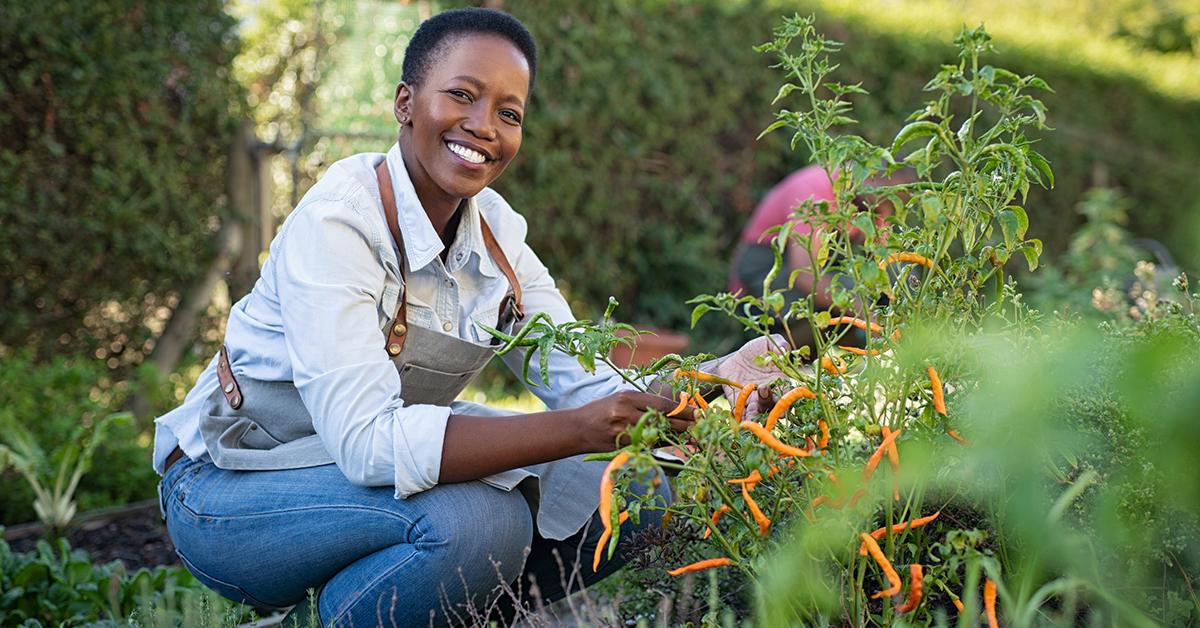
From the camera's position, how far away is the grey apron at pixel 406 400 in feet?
7.32

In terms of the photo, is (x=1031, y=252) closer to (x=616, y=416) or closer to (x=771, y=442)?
(x=771, y=442)

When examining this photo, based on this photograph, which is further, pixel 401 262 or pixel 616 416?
pixel 401 262

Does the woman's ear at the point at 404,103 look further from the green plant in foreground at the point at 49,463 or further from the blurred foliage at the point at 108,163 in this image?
the blurred foliage at the point at 108,163

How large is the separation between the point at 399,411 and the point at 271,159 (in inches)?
131

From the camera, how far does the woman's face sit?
228 cm

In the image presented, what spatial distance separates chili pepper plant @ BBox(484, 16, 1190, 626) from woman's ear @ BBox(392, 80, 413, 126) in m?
0.79

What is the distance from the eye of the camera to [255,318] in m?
2.31

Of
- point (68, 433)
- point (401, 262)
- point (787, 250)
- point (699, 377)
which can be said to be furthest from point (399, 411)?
point (787, 250)

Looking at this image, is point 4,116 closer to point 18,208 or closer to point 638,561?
point 18,208

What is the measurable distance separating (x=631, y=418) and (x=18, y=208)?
319cm

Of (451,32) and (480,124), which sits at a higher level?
(451,32)

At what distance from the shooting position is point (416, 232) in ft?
7.48

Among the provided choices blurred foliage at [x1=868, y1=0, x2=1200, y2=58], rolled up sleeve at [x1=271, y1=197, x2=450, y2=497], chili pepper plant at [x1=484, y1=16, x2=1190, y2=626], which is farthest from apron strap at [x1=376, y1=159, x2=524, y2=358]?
blurred foliage at [x1=868, y1=0, x2=1200, y2=58]

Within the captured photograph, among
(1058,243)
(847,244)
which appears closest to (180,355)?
(847,244)
